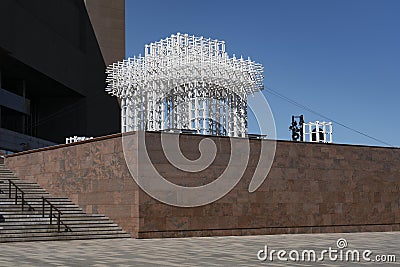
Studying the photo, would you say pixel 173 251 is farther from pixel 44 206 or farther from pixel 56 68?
pixel 56 68

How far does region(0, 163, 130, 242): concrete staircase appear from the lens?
20281mm

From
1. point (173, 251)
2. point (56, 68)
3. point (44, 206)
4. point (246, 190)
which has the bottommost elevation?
point (173, 251)

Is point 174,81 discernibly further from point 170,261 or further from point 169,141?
point 170,261

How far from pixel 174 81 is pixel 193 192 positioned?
13916mm

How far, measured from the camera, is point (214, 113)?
114ft

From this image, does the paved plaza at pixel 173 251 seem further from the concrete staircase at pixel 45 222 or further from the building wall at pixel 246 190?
the building wall at pixel 246 190

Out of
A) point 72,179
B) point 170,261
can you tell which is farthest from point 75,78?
point 170,261

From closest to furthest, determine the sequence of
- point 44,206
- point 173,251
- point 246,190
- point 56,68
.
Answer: point 173,251 → point 44,206 → point 246,190 → point 56,68

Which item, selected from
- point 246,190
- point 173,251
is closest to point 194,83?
point 246,190

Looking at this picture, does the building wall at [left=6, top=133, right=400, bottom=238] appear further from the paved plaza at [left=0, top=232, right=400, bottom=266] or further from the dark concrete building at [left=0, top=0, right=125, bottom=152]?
the dark concrete building at [left=0, top=0, right=125, bottom=152]

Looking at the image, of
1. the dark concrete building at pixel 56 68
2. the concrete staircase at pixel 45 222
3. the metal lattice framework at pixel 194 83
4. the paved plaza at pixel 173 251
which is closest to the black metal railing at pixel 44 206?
the concrete staircase at pixel 45 222

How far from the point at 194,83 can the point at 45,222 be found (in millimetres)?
14979

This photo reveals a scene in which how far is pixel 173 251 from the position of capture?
1662cm

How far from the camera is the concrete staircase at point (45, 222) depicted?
66.5ft
